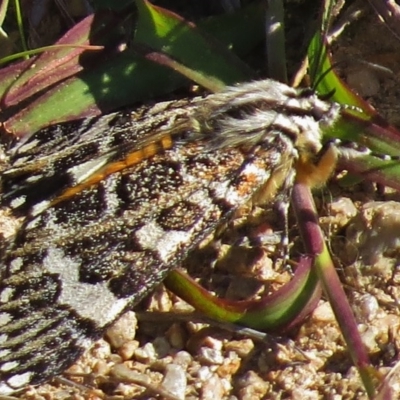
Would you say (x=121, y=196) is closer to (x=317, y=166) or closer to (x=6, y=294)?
(x=6, y=294)

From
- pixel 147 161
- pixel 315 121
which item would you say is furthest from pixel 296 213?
pixel 147 161

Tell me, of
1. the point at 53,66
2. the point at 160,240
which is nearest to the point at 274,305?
the point at 160,240

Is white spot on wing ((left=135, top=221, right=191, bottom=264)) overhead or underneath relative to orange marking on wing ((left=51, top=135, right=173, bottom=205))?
underneath

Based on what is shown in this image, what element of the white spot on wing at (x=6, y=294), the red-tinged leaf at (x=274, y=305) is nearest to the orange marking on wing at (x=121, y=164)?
the white spot on wing at (x=6, y=294)

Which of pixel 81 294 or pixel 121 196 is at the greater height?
pixel 121 196

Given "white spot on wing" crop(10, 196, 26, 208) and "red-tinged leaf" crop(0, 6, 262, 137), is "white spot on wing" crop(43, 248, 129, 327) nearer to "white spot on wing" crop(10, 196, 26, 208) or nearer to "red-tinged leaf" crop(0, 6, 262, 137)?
"white spot on wing" crop(10, 196, 26, 208)

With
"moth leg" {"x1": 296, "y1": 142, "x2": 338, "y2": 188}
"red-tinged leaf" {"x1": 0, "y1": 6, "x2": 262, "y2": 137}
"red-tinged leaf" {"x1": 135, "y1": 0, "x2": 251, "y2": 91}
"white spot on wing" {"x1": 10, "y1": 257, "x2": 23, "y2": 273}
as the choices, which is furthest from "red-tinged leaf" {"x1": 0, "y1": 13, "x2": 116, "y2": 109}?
"moth leg" {"x1": 296, "y1": 142, "x2": 338, "y2": 188}

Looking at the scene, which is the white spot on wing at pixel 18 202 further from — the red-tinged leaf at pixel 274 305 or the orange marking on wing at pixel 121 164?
the red-tinged leaf at pixel 274 305

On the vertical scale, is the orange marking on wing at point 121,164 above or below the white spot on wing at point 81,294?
above

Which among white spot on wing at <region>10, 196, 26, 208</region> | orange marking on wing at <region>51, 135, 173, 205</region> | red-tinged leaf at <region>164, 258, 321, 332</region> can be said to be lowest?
red-tinged leaf at <region>164, 258, 321, 332</region>
